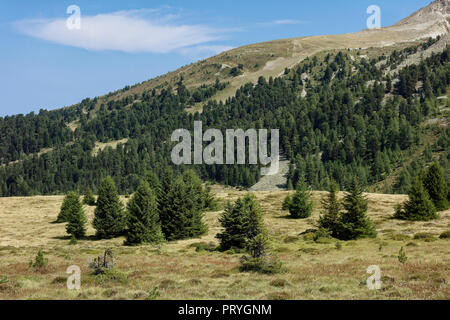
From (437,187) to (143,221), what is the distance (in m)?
48.8

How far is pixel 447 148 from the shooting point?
176m

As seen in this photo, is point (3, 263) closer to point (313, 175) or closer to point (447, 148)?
point (313, 175)

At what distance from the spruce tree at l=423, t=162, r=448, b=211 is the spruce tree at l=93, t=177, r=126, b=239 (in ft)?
169

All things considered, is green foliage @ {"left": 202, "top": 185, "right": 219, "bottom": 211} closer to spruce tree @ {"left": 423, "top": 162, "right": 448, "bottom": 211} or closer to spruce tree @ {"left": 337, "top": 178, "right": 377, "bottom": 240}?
spruce tree @ {"left": 337, "top": 178, "right": 377, "bottom": 240}

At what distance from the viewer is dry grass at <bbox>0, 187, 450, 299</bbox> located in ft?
66.0

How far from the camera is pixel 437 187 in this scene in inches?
2562

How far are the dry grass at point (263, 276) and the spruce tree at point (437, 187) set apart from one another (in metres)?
10.9

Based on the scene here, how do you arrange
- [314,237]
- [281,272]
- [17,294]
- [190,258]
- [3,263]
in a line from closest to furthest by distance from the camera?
1. [17,294]
2. [281,272]
3. [3,263]
4. [190,258]
5. [314,237]

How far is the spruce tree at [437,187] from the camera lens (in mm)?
64438

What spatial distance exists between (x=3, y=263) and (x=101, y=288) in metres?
17.2

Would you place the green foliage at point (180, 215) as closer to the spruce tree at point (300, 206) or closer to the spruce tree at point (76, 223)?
the spruce tree at point (76, 223)

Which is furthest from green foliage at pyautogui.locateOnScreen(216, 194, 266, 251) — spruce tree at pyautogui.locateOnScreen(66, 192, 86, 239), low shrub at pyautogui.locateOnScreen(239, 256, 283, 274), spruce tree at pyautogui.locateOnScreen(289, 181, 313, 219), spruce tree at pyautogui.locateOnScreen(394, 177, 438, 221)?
spruce tree at pyautogui.locateOnScreen(394, 177, 438, 221)
